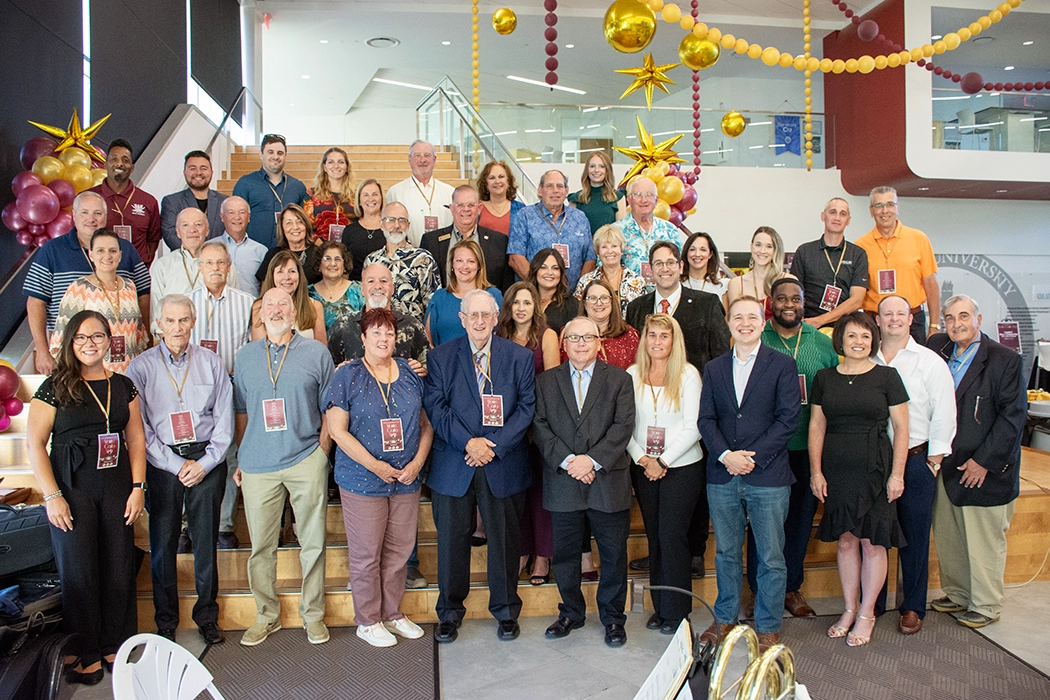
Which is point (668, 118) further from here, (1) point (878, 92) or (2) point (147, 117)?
(2) point (147, 117)

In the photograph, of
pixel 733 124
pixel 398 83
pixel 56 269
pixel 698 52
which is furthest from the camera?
pixel 398 83

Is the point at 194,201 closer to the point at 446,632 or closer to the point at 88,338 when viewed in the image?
the point at 88,338

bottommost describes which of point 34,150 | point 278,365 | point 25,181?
point 278,365

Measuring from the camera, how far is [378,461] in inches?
138

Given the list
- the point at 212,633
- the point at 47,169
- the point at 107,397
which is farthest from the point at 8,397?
the point at 212,633

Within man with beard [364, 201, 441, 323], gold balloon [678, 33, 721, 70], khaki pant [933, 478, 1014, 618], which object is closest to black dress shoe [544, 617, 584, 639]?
man with beard [364, 201, 441, 323]

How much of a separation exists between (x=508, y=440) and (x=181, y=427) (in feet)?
4.67

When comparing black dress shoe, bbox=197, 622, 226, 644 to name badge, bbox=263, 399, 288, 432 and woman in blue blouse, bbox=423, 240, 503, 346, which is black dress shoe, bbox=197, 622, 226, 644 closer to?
name badge, bbox=263, 399, 288, 432

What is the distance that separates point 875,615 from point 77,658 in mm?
3613

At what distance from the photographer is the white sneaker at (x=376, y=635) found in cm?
361

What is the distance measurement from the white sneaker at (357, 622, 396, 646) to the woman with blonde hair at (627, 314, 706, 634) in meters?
1.24

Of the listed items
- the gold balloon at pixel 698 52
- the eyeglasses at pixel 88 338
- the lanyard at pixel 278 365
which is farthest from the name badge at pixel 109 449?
the gold balloon at pixel 698 52

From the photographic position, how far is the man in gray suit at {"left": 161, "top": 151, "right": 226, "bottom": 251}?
5039 mm

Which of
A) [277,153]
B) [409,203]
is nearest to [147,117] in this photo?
[277,153]
